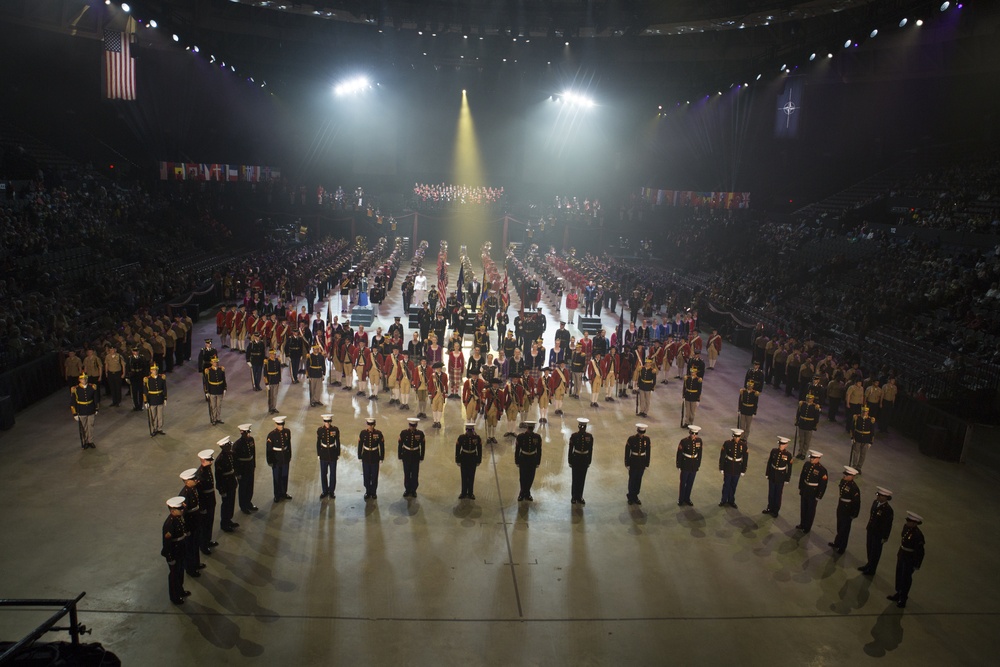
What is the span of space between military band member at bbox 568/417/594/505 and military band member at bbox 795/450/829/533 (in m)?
3.67

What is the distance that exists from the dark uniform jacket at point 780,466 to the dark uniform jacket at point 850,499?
47.3 inches

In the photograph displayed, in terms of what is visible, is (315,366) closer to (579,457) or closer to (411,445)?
(411,445)

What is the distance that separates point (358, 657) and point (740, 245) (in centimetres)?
3670

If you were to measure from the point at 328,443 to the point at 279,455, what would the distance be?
0.85 meters

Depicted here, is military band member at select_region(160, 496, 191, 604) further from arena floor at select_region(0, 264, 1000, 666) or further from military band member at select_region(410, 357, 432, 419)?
military band member at select_region(410, 357, 432, 419)

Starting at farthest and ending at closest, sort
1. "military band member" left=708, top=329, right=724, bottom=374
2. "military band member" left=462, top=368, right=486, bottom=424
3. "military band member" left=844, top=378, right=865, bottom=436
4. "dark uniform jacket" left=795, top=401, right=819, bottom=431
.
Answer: "military band member" left=708, top=329, right=724, bottom=374
"military band member" left=844, top=378, right=865, bottom=436
"military band member" left=462, top=368, right=486, bottom=424
"dark uniform jacket" left=795, top=401, right=819, bottom=431

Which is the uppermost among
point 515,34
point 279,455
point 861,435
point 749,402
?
point 515,34

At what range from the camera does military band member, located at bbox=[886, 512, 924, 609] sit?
994 centimetres

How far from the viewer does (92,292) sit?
80.6 feet

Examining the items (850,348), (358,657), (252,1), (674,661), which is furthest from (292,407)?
(252,1)

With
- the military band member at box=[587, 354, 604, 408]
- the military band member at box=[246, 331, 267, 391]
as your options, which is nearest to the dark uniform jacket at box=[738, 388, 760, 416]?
the military band member at box=[587, 354, 604, 408]

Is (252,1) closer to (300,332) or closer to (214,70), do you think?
(214,70)

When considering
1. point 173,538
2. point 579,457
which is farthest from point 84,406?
point 579,457

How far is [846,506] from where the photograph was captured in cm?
1120
